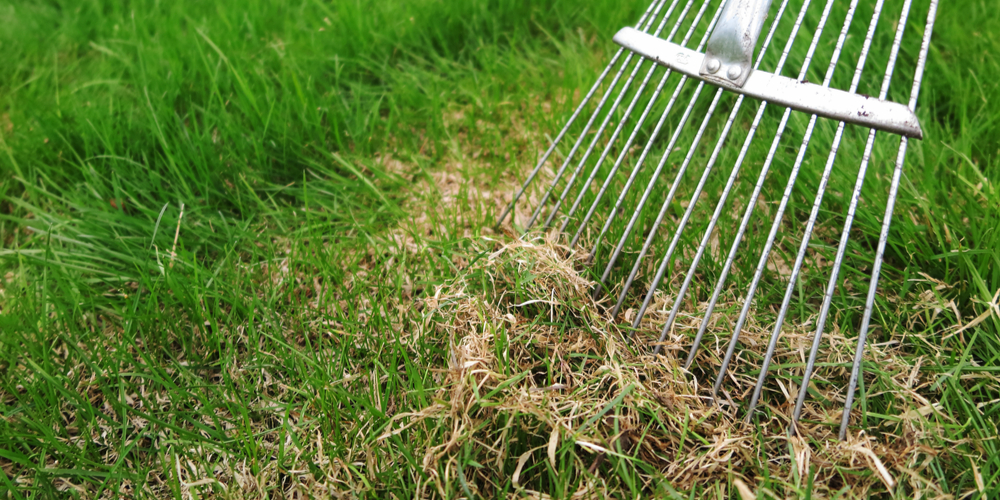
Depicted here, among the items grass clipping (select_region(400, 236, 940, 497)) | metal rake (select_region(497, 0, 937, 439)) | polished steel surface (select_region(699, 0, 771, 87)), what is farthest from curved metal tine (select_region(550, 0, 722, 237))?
grass clipping (select_region(400, 236, 940, 497))

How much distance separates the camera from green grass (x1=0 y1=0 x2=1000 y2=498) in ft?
4.51

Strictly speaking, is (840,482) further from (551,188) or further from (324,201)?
(324,201)

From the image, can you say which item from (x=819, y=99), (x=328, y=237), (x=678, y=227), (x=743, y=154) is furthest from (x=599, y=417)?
(x=328, y=237)

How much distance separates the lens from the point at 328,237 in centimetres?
197

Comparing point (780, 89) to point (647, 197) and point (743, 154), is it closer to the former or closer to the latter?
point (743, 154)

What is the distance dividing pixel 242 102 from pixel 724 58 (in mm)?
1654

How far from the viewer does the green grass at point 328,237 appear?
4.51ft

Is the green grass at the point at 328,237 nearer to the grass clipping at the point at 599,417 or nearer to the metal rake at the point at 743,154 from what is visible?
the grass clipping at the point at 599,417

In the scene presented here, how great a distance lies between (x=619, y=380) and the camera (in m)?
1.33

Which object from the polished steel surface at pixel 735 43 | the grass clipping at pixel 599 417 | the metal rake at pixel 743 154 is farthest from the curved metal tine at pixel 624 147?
the grass clipping at pixel 599 417

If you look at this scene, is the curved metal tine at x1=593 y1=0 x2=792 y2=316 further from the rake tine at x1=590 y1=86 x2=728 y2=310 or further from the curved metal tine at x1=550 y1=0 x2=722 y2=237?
the curved metal tine at x1=550 y1=0 x2=722 y2=237

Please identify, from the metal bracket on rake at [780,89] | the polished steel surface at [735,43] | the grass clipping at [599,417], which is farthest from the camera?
the polished steel surface at [735,43]

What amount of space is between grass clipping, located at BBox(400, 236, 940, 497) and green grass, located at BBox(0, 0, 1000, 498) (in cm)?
2

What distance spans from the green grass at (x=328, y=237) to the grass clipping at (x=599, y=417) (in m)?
0.02
